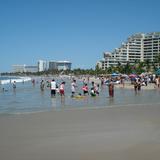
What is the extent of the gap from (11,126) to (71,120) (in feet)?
6.75

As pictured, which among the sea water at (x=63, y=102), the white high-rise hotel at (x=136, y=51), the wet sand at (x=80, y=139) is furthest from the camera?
the white high-rise hotel at (x=136, y=51)

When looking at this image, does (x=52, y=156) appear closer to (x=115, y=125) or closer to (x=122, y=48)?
(x=115, y=125)

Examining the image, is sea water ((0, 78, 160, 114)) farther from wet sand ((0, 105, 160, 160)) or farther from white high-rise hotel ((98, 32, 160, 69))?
white high-rise hotel ((98, 32, 160, 69))

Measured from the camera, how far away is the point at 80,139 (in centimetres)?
720

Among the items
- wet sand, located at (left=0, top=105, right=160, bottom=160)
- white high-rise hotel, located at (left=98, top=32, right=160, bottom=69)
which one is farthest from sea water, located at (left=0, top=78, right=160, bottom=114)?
white high-rise hotel, located at (left=98, top=32, right=160, bottom=69)

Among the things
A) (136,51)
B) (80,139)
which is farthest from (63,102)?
(136,51)

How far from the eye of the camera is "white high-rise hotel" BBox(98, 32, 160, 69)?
168 metres

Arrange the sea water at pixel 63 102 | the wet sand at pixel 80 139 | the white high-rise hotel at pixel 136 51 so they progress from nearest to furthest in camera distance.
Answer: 1. the wet sand at pixel 80 139
2. the sea water at pixel 63 102
3. the white high-rise hotel at pixel 136 51

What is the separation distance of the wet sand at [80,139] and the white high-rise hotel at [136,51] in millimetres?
157057

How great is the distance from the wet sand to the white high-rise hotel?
515 feet

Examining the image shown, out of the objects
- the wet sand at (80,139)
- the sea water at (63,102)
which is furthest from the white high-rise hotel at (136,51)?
the wet sand at (80,139)

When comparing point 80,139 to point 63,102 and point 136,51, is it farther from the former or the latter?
point 136,51

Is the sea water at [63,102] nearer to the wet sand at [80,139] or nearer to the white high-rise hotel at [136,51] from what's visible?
the wet sand at [80,139]

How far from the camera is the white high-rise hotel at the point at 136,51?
552ft
